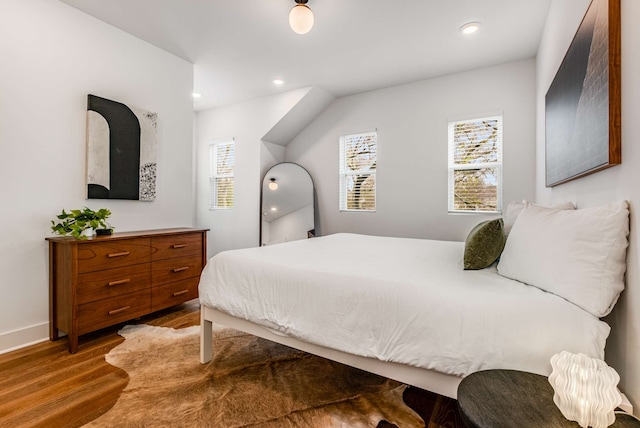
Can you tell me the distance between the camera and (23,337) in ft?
7.66

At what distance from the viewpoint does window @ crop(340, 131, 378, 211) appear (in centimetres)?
435

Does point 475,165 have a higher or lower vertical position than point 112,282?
higher

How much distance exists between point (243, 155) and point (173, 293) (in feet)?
8.26

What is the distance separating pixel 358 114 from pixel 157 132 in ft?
8.62

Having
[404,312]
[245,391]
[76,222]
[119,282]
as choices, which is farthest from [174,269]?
[404,312]

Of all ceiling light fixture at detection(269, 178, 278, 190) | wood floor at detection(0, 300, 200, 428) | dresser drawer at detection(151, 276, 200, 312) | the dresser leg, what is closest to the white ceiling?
ceiling light fixture at detection(269, 178, 278, 190)

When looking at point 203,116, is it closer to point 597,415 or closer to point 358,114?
point 358,114

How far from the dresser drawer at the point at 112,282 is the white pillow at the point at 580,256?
2.81 m

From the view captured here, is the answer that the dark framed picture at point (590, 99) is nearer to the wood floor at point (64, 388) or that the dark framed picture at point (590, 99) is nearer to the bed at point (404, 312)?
the bed at point (404, 312)

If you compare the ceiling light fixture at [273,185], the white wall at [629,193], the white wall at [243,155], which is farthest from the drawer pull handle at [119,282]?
the white wall at [629,193]

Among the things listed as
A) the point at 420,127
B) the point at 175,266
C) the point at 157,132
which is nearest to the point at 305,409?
the point at 175,266

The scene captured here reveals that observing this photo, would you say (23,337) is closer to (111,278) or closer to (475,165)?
(111,278)

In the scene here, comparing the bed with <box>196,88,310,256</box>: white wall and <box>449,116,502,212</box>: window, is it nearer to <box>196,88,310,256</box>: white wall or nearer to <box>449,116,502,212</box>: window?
<box>449,116,502,212</box>: window

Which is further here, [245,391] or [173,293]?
[173,293]
